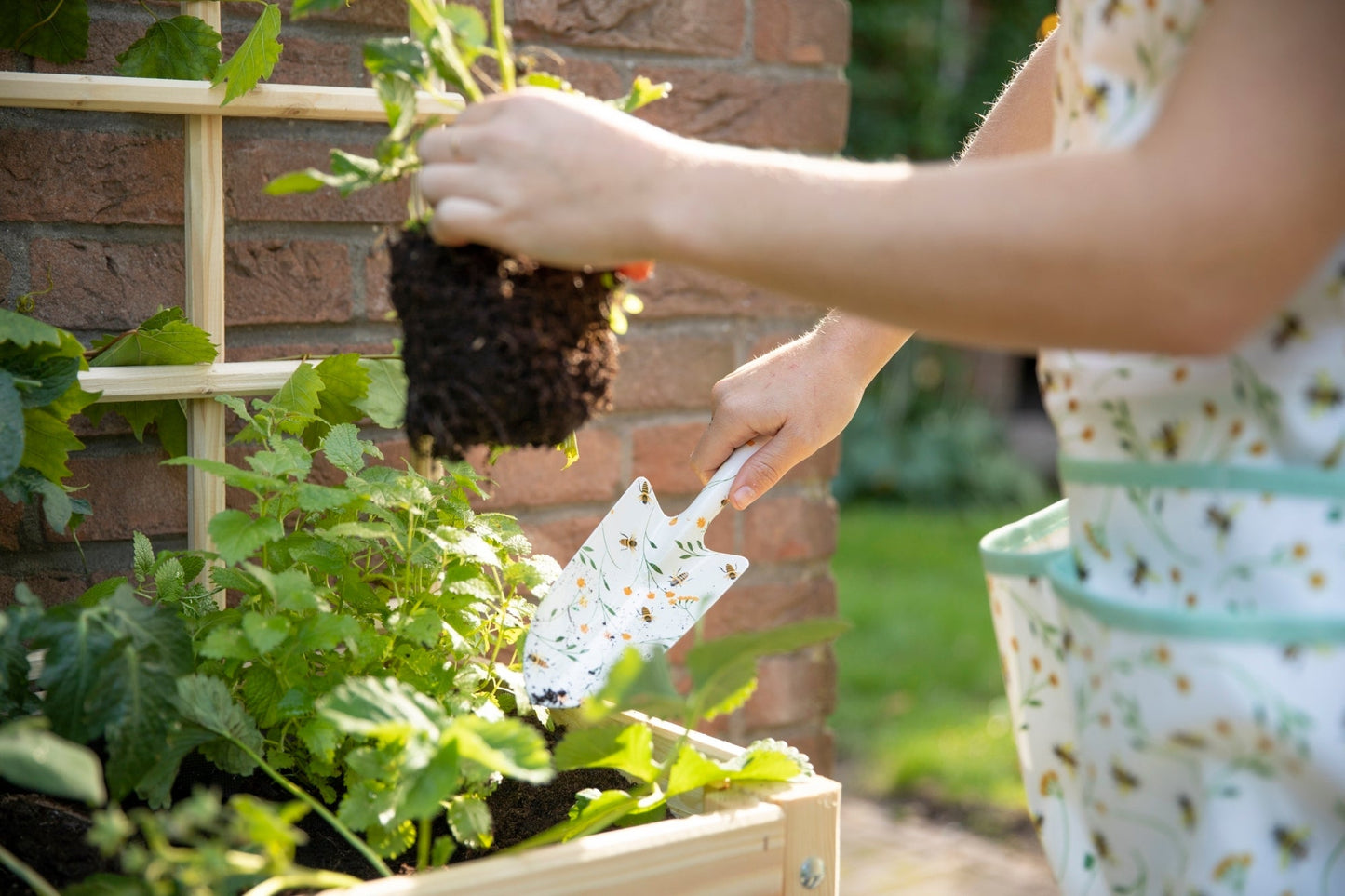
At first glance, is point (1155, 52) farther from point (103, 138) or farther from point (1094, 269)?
point (103, 138)

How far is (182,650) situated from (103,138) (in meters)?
0.52

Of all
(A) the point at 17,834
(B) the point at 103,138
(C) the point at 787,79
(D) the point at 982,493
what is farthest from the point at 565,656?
(D) the point at 982,493

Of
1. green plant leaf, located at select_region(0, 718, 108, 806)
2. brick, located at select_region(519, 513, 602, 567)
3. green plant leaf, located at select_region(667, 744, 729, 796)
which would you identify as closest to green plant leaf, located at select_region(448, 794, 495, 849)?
green plant leaf, located at select_region(667, 744, 729, 796)

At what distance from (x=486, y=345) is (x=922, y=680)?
2.35 m

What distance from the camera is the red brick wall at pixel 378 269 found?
104 centimetres

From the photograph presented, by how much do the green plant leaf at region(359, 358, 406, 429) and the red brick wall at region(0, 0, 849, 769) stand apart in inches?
7.1

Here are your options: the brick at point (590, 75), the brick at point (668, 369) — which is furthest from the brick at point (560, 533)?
the brick at point (590, 75)

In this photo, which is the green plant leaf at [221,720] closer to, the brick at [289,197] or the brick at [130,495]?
the brick at [130,495]

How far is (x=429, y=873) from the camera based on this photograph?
2.21 feet

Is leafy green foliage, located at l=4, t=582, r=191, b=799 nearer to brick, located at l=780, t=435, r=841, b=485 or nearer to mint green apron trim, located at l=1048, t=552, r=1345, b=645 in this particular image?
mint green apron trim, located at l=1048, t=552, r=1345, b=645

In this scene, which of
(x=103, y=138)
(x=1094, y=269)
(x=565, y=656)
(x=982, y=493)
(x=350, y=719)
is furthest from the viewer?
(x=982, y=493)

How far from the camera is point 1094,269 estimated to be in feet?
1.74

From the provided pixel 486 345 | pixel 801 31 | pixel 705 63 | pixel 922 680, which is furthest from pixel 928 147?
pixel 486 345

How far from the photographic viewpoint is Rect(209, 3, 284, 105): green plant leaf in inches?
35.7
